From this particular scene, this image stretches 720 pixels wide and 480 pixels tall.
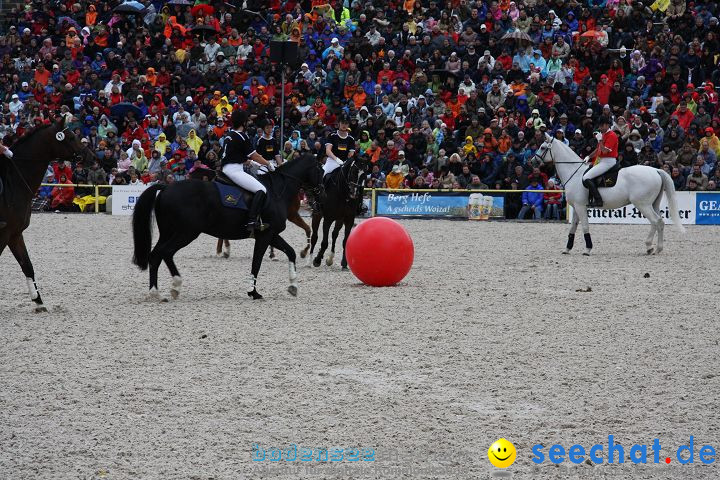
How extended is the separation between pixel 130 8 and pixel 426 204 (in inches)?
565

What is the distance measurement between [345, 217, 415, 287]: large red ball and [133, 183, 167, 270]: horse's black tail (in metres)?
2.89

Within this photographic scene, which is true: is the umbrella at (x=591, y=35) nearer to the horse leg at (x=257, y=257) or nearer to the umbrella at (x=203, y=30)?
the umbrella at (x=203, y=30)

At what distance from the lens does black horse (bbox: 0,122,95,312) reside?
38.3 ft

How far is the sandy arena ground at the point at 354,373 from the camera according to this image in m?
6.36

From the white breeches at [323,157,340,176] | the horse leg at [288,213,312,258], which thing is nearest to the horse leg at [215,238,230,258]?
the horse leg at [288,213,312,258]

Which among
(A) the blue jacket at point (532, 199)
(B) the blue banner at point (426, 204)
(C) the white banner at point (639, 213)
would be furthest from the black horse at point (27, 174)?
(C) the white banner at point (639, 213)

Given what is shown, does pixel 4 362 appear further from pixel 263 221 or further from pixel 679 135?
pixel 679 135

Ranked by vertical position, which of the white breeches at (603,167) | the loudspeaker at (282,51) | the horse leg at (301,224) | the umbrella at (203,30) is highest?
the umbrella at (203,30)

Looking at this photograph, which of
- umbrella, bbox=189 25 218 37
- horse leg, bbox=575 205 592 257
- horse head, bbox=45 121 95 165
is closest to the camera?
horse head, bbox=45 121 95 165

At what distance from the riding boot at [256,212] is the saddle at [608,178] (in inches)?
341

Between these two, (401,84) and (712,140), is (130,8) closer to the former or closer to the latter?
(401,84)

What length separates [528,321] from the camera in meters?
11.3

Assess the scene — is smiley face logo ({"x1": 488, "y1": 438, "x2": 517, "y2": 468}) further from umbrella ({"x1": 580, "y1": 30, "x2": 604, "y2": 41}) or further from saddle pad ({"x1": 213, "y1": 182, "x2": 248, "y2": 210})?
umbrella ({"x1": 580, "y1": 30, "x2": 604, "y2": 41})

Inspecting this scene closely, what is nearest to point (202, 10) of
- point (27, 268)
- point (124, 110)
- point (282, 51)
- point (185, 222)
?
point (124, 110)
